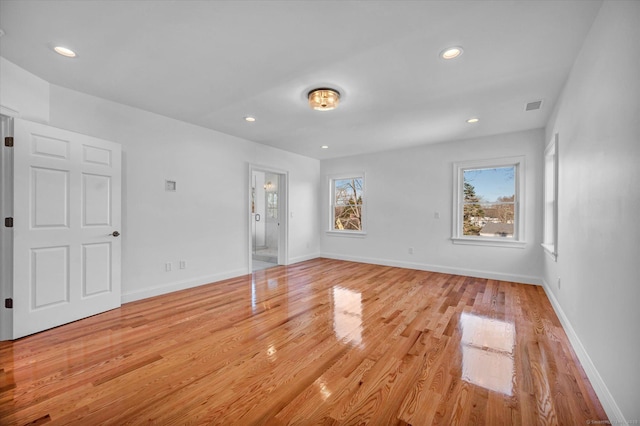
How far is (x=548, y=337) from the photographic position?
2.51 metres

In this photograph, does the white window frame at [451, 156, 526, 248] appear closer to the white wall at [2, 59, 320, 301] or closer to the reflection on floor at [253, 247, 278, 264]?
the white wall at [2, 59, 320, 301]

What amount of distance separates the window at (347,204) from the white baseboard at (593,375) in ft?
13.2

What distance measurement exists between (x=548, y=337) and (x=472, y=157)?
3.33 meters

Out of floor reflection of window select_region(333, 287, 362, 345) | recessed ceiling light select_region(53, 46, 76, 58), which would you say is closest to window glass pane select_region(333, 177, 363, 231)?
floor reflection of window select_region(333, 287, 362, 345)

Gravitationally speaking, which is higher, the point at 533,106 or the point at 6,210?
the point at 533,106

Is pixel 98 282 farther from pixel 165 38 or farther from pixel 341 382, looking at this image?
pixel 341 382

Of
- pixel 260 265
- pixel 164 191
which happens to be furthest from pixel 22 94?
pixel 260 265

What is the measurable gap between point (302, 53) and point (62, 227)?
3.05m

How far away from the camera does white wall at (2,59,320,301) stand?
3150 mm

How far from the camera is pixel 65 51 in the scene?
7.59ft

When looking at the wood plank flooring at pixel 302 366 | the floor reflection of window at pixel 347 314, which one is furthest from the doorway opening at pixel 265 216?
the wood plank flooring at pixel 302 366

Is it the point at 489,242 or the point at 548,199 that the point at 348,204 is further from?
the point at 548,199

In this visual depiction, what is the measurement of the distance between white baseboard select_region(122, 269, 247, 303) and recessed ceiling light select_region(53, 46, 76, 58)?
8.78 feet

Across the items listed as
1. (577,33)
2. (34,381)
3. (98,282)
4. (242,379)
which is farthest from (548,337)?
(98,282)
